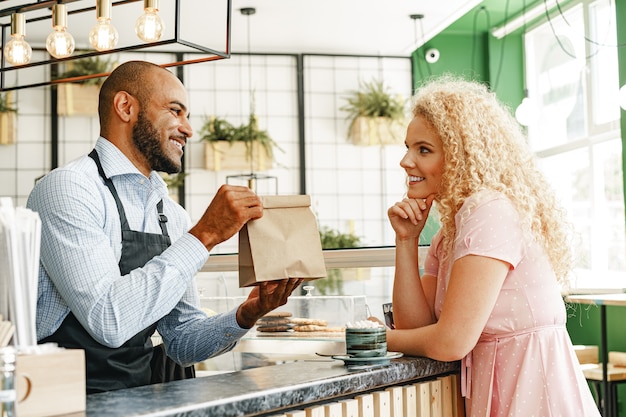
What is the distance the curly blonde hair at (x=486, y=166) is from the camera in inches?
80.8

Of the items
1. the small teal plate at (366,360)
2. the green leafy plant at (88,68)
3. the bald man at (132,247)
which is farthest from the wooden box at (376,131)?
the small teal plate at (366,360)

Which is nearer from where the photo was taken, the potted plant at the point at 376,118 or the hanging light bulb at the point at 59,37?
the hanging light bulb at the point at 59,37

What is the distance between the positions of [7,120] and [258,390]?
570cm

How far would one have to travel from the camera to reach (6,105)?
6.69 m

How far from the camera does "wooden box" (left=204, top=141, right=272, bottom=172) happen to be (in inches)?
272

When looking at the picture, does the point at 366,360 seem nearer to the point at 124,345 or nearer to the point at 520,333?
the point at 520,333

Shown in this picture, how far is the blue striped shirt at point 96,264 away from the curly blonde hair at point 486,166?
2.19ft

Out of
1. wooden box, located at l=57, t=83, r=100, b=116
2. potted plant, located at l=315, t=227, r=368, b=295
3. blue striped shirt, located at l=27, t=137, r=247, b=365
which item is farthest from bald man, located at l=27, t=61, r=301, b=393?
wooden box, located at l=57, t=83, r=100, b=116

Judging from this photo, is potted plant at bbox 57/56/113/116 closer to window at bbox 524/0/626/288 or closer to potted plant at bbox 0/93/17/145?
potted plant at bbox 0/93/17/145

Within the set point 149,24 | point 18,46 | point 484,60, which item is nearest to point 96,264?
point 149,24

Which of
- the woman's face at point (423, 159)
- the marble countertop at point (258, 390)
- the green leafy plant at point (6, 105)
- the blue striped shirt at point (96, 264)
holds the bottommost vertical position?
the marble countertop at point (258, 390)

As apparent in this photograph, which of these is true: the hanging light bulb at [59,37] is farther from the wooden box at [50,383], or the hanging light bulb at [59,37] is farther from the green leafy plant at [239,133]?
the green leafy plant at [239,133]

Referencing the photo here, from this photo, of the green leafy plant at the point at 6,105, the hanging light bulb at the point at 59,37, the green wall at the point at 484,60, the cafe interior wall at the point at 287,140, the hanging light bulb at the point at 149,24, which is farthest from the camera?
the green wall at the point at 484,60

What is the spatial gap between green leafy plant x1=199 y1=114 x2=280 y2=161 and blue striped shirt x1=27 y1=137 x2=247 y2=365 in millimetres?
4747
